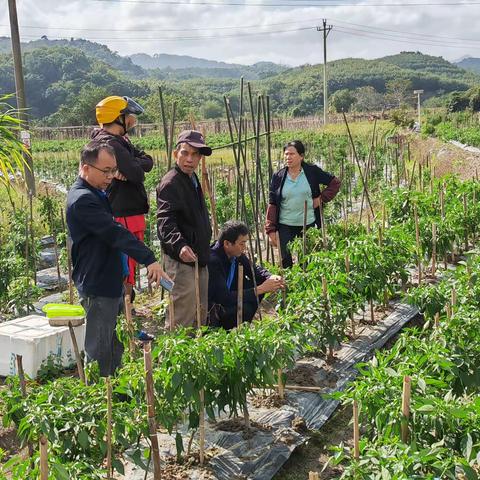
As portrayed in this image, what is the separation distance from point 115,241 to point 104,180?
0.30m

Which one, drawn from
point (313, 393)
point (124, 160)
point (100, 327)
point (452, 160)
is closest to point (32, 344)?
point (100, 327)

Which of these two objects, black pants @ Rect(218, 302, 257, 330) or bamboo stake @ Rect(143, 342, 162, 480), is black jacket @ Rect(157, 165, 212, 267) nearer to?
black pants @ Rect(218, 302, 257, 330)

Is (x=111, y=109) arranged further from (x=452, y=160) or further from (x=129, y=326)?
(x=452, y=160)

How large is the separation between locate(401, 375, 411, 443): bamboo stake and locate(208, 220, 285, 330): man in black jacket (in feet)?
5.71

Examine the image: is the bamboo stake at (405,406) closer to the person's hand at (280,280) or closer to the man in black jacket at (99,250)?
the man in black jacket at (99,250)

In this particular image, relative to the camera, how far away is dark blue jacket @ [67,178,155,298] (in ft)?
10.0

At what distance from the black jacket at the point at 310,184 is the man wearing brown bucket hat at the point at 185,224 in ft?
4.05

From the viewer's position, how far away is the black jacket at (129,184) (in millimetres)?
4004

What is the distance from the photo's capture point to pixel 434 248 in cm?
546

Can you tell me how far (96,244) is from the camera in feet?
10.4

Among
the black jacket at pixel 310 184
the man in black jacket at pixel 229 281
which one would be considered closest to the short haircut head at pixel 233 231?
the man in black jacket at pixel 229 281

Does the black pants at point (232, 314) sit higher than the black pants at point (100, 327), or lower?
lower

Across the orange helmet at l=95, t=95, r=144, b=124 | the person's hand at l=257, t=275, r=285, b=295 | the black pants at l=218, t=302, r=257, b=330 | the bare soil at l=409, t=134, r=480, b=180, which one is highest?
the orange helmet at l=95, t=95, r=144, b=124

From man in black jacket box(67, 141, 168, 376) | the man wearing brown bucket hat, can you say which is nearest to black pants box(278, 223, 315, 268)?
the man wearing brown bucket hat
